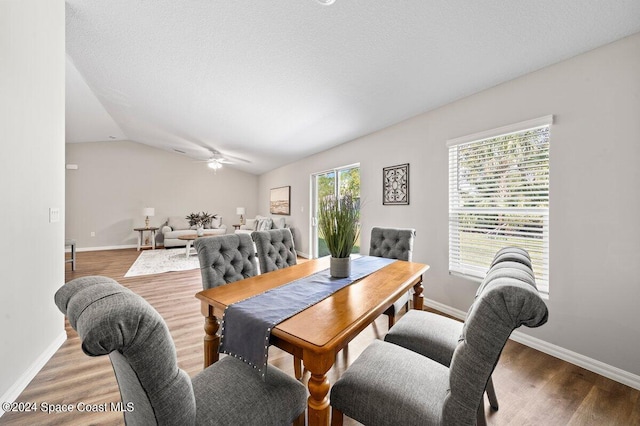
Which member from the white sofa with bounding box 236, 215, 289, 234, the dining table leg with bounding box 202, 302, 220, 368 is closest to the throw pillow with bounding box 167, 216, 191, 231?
the white sofa with bounding box 236, 215, 289, 234

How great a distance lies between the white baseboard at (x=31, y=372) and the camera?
156cm

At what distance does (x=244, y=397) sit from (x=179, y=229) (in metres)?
8.32

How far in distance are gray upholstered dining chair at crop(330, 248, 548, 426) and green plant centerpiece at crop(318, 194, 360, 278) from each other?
1.94 ft

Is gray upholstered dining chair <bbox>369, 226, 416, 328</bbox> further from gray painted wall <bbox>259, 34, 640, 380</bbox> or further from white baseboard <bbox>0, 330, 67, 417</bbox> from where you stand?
white baseboard <bbox>0, 330, 67, 417</bbox>

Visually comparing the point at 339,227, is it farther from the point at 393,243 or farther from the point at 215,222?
the point at 215,222

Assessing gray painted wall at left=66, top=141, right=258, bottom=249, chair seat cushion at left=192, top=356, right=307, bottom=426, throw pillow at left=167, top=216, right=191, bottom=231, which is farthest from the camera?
throw pillow at left=167, top=216, right=191, bottom=231

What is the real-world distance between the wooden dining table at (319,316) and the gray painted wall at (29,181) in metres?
1.28

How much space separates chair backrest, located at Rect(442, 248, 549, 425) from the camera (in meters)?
0.75

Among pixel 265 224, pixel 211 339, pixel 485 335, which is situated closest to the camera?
pixel 485 335

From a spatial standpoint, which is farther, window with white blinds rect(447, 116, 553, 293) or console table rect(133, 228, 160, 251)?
console table rect(133, 228, 160, 251)

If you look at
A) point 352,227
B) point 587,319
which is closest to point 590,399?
point 587,319

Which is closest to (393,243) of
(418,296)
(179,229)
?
(418,296)

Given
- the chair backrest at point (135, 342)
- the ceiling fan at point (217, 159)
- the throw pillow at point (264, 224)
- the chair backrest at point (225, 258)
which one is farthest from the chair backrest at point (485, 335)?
the throw pillow at point (264, 224)

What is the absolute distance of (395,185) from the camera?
351cm
